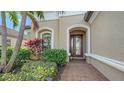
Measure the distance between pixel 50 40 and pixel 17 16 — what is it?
653 centimetres

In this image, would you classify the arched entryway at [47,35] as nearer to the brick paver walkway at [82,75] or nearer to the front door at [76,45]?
the front door at [76,45]

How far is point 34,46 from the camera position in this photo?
13328 mm

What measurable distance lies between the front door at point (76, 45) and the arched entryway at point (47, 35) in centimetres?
347

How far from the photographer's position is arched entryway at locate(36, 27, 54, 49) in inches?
624

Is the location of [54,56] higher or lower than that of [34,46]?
lower

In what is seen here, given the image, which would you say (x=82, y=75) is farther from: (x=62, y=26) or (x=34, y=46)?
(x=62, y=26)

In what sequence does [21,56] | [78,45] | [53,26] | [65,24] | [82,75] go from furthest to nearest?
[78,45]
[53,26]
[65,24]
[21,56]
[82,75]

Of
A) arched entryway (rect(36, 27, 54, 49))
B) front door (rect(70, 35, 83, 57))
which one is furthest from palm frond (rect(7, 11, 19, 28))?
front door (rect(70, 35, 83, 57))

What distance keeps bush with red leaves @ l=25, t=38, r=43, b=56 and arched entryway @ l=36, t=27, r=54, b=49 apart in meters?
2.48

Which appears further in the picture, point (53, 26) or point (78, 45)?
point (78, 45)

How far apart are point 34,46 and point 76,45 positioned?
7034 millimetres

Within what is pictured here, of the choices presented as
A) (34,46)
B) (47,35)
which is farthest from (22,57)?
(47,35)

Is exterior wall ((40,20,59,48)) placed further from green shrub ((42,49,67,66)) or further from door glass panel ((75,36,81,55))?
green shrub ((42,49,67,66))
